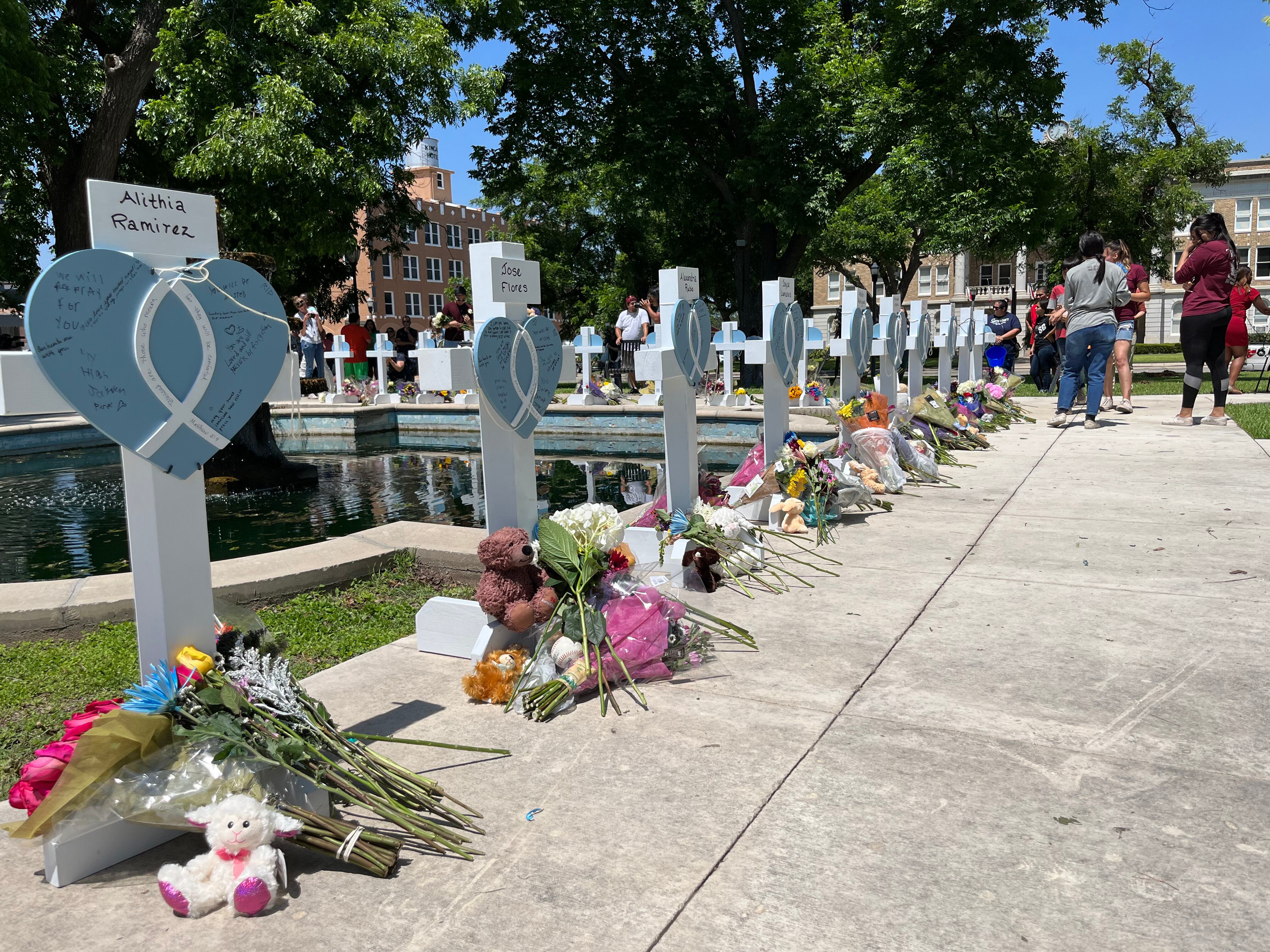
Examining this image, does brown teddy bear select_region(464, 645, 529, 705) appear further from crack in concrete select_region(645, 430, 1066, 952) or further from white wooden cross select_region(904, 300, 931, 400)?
white wooden cross select_region(904, 300, 931, 400)

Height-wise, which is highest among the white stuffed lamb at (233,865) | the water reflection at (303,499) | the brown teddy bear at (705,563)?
the brown teddy bear at (705,563)

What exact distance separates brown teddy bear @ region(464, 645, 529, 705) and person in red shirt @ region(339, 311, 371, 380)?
16201mm

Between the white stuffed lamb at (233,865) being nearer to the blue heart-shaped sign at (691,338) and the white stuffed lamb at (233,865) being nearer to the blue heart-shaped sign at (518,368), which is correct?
the blue heart-shaped sign at (518,368)

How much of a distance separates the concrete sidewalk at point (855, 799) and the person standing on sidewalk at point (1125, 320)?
7127 mm

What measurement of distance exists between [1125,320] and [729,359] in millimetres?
5633

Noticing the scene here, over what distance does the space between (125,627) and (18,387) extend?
1.97 metres

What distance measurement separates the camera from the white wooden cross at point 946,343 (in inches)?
460

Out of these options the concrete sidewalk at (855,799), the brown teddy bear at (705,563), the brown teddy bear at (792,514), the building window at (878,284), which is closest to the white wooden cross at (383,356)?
the building window at (878,284)

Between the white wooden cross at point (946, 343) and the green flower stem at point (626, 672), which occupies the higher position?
the white wooden cross at point (946, 343)

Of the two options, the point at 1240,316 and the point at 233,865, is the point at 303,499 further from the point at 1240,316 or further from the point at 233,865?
the point at 1240,316

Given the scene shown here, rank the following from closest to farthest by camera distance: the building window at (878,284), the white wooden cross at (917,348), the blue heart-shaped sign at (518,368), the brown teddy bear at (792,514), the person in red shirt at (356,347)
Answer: the blue heart-shaped sign at (518,368)
the brown teddy bear at (792,514)
the white wooden cross at (917,348)
the person in red shirt at (356,347)
the building window at (878,284)

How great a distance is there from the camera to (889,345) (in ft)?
29.7

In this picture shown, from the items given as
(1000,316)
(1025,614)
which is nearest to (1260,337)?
(1000,316)

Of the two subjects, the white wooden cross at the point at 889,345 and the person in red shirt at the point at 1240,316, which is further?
the person in red shirt at the point at 1240,316
